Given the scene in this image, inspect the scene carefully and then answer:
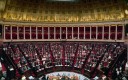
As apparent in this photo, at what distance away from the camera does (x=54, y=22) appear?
131 ft

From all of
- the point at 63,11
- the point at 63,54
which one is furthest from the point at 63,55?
the point at 63,11

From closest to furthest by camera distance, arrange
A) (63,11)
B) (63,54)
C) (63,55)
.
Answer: (63,55) → (63,54) → (63,11)

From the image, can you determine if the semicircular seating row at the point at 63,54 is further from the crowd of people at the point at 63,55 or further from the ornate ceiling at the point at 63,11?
the ornate ceiling at the point at 63,11

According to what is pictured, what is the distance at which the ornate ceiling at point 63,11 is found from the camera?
3716 centimetres

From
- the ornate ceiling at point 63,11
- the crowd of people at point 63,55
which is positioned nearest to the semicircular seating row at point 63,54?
the crowd of people at point 63,55

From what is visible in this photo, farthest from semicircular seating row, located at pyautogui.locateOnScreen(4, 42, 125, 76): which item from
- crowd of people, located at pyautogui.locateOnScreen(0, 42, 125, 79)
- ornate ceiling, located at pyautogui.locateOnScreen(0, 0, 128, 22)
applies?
ornate ceiling, located at pyautogui.locateOnScreen(0, 0, 128, 22)

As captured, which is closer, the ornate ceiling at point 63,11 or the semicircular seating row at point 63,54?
the semicircular seating row at point 63,54

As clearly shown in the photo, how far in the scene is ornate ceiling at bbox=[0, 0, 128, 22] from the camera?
37.2 metres

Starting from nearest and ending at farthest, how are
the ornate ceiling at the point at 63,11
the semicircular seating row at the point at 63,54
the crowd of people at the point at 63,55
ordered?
the crowd of people at the point at 63,55, the semicircular seating row at the point at 63,54, the ornate ceiling at the point at 63,11

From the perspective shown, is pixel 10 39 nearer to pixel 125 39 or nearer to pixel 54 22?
pixel 54 22

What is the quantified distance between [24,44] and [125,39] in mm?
13769

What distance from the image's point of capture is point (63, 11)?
40.5 metres

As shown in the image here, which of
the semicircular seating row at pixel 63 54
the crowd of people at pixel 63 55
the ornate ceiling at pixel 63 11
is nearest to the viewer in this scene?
the crowd of people at pixel 63 55

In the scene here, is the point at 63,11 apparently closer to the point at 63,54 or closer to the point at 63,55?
the point at 63,54
